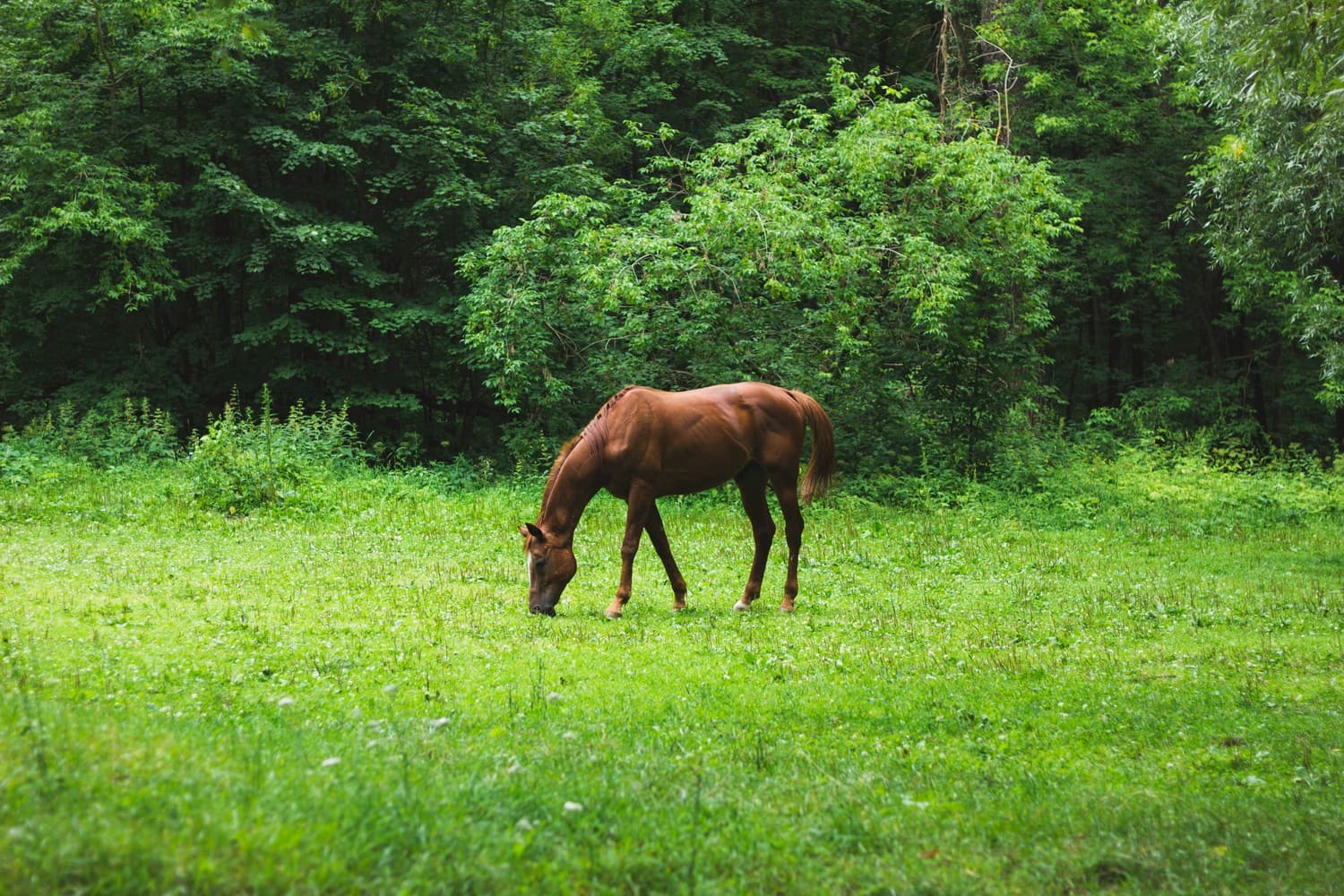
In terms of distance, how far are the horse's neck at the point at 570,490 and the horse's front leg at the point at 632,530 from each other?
0.47 meters

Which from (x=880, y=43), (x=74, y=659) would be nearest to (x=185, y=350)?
(x=74, y=659)

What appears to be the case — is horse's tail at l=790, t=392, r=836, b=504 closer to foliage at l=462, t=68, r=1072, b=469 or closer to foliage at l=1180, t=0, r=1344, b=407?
foliage at l=1180, t=0, r=1344, b=407

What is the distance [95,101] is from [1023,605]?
22584 mm

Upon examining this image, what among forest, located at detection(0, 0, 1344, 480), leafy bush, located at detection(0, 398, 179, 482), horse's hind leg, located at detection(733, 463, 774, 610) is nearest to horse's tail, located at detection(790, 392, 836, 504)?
horse's hind leg, located at detection(733, 463, 774, 610)

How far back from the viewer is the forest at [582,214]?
21203 mm

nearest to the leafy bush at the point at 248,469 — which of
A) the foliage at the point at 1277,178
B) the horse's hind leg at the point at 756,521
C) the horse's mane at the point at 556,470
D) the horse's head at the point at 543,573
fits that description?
the horse's mane at the point at 556,470

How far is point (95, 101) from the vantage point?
24094 millimetres

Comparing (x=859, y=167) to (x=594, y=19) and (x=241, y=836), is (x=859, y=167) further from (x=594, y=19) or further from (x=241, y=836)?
(x=241, y=836)

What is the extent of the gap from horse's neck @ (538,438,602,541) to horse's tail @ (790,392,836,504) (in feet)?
8.65

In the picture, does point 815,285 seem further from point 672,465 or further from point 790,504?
point 672,465

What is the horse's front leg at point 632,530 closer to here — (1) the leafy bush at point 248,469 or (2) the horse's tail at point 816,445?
(2) the horse's tail at point 816,445

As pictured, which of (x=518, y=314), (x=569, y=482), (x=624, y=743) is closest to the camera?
(x=624, y=743)

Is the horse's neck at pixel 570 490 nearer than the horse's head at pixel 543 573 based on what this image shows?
No

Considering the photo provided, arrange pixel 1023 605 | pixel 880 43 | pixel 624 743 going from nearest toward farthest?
pixel 624 743, pixel 1023 605, pixel 880 43
